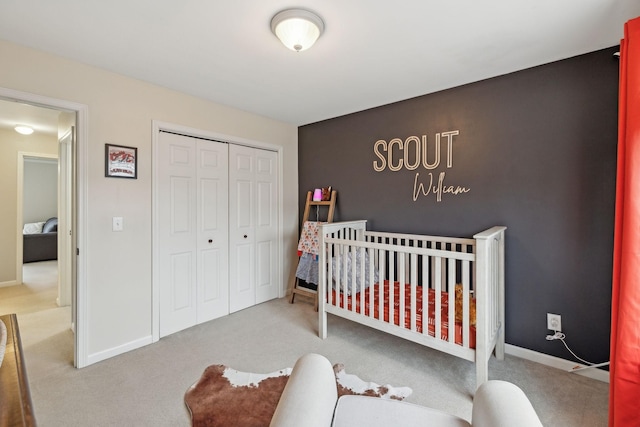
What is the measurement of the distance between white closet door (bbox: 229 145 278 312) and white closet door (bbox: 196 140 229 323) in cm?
7

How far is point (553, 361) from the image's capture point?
86.4 inches

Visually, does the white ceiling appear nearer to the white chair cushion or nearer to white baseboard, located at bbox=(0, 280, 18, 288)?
the white chair cushion

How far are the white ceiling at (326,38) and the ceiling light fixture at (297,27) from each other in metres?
0.04

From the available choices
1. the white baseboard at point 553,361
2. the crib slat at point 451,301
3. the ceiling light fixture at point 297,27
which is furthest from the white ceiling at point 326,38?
the white baseboard at point 553,361

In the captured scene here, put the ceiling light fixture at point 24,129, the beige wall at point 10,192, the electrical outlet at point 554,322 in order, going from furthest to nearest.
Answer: the beige wall at point 10,192 → the ceiling light fixture at point 24,129 → the electrical outlet at point 554,322

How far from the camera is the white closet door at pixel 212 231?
3000mm

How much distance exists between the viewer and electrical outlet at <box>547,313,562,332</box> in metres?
2.19

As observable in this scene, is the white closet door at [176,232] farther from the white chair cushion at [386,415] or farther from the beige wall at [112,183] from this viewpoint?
the white chair cushion at [386,415]

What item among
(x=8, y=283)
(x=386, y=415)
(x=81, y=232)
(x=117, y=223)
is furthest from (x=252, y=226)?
(x=8, y=283)

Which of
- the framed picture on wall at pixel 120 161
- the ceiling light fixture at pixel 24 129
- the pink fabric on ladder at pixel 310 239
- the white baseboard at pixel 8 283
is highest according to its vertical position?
the ceiling light fixture at pixel 24 129

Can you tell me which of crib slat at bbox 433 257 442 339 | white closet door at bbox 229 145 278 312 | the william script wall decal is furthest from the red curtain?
white closet door at bbox 229 145 278 312

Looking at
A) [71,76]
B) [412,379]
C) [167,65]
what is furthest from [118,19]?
[412,379]

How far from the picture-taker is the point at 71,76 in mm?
2152

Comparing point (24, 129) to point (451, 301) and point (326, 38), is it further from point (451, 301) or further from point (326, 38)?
point (451, 301)
